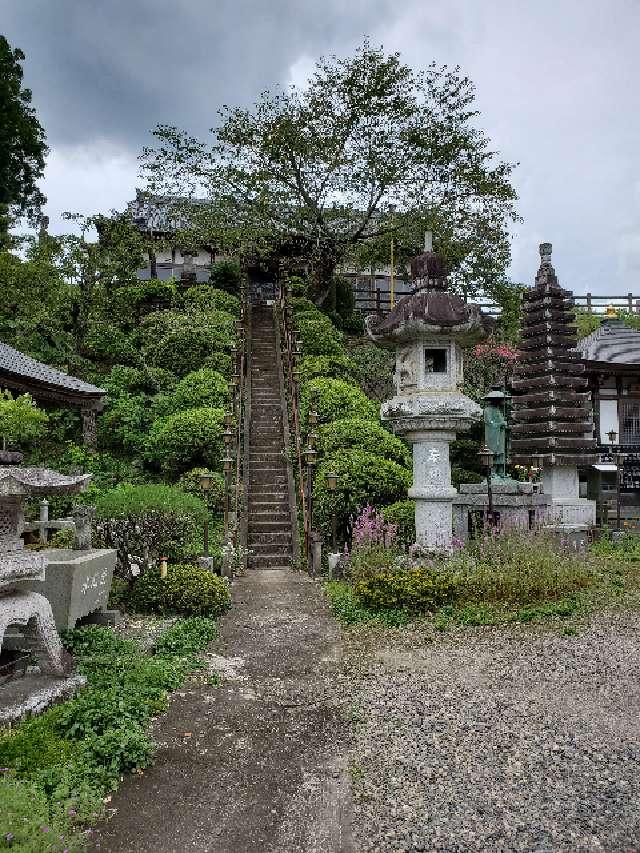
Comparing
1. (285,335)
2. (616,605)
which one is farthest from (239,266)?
(616,605)

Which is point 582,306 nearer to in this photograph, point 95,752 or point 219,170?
point 219,170

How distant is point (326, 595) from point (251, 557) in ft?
9.16

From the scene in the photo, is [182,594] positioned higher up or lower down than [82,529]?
lower down

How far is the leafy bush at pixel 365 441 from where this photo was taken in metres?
14.5

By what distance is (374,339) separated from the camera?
457 inches

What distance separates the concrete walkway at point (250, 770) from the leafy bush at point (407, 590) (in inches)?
61.4

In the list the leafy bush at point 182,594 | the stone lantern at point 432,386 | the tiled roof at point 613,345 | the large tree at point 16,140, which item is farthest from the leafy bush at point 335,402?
the large tree at point 16,140

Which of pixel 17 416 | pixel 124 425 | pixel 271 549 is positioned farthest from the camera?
pixel 124 425

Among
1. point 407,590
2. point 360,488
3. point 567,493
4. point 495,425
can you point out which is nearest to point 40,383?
point 360,488

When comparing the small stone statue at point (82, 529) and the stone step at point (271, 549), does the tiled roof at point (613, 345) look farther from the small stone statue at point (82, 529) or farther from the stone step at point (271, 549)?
the small stone statue at point (82, 529)

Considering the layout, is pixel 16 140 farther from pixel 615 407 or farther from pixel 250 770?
pixel 250 770

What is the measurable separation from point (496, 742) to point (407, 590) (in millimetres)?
3979

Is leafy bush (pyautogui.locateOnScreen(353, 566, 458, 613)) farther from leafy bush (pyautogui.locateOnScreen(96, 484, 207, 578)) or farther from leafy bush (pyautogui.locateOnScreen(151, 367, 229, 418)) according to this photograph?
leafy bush (pyautogui.locateOnScreen(151, 367, 229, 418))

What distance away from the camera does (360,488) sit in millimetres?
12914
